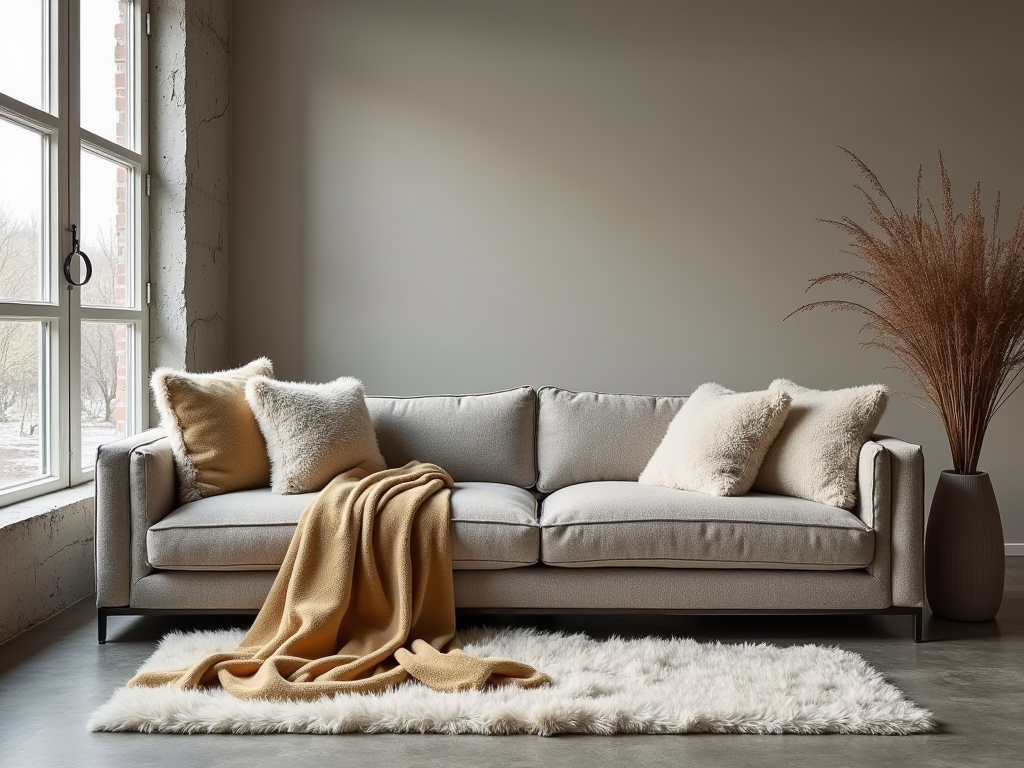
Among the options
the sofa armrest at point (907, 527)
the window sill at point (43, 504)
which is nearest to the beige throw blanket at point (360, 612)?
the window sill at point (43, 504)

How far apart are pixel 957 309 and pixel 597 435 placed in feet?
4.57

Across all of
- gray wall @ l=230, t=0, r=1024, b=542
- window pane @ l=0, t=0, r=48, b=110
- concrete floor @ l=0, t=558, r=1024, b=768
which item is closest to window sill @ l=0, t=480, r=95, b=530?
concrete floor @ l=0, t=558, r=1024, b=768

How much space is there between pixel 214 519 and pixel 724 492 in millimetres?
1709

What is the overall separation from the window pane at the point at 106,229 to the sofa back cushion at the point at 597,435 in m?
1.87

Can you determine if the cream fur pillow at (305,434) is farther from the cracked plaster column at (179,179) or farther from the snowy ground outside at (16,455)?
the cracked plaster column at (179,179)

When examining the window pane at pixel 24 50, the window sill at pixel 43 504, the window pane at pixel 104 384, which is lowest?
the window sill at pixel 43 504

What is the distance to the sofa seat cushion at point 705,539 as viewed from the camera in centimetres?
311

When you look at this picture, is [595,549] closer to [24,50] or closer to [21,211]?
[21,211]

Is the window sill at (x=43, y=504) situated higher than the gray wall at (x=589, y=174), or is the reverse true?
the gray wall at (x=589, y=174)

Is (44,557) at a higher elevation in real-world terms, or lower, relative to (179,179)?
lower

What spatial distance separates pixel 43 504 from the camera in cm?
338

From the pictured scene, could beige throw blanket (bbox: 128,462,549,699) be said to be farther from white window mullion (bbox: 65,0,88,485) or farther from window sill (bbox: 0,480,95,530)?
white window mullion (bbox: 65,0,88,485)

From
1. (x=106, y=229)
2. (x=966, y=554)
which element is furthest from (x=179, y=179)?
(x=966, y=554)

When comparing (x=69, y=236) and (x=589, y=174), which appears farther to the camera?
(x=589, y=174)
